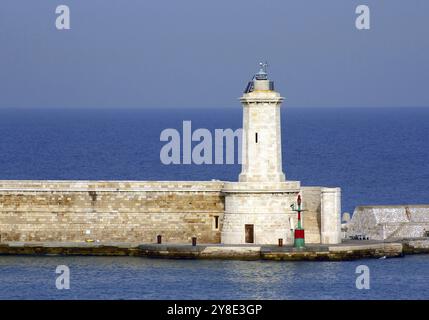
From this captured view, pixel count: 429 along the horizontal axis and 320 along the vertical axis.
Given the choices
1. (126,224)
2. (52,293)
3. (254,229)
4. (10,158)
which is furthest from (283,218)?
(10,158)

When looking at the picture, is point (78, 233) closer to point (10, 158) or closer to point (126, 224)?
point (126, 224)

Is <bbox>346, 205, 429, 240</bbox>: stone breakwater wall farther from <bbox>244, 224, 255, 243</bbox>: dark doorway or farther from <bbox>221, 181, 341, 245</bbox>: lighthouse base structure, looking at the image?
<bbox>244, 224, 255, 243</bbox>: dark doorway

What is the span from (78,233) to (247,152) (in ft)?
17.5

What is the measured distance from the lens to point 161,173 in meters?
89.9

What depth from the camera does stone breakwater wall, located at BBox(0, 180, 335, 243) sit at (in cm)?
5325

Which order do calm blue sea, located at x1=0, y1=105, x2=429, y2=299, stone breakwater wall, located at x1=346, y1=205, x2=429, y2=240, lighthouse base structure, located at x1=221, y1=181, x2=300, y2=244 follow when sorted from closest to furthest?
calm blue sea, located at x1=0, y1=105, x2=429, y2=299 < lighthouse base structure, located at x1=221, y1=181, x2=300, y2=244 < stone breakwater wall, located at x1=346, y1=205, x2=429, y2=240

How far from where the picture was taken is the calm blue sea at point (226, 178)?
46.6 m

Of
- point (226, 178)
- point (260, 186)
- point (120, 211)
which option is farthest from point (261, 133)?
point (226, 178)

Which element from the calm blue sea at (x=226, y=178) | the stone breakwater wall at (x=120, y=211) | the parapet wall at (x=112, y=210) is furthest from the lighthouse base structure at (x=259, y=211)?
the calm blue sea at (x=226, y=178)

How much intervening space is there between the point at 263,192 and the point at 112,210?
14.3 feet

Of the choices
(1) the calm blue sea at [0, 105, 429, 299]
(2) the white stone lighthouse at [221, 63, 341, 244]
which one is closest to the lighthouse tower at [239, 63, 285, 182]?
(2) the white stone lighthouse at [221, 63, 341, 244]

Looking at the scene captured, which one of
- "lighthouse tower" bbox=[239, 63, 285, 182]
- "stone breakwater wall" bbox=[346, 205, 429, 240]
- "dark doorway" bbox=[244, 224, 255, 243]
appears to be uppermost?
"lighthouse tower" bbox=[239, 63, 285, 182]

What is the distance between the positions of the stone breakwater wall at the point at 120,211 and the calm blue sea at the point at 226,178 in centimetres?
187

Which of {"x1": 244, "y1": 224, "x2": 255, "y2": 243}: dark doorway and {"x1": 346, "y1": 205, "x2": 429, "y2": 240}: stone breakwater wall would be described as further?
{"x1": 346, "y1": 205, "x2": 429, "y2": 240}: stone breakwater wall
